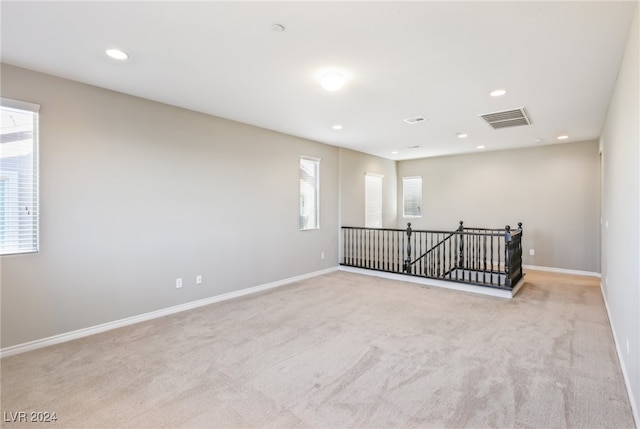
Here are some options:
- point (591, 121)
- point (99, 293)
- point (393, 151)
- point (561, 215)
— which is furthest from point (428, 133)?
point (99, 293)

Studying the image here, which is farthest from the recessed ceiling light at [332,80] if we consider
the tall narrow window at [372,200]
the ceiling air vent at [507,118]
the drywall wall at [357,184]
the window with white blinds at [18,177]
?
the tall narrow window at [372,200]

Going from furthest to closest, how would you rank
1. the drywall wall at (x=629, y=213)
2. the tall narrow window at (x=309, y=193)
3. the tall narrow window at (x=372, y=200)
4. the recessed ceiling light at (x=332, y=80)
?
the tall narrow window at (x=372, y=200), the tall narrow window at (x=309, y=193), the recessed ceiling light at (x=332, y=80), the drywall wall at (x=629, y=213)

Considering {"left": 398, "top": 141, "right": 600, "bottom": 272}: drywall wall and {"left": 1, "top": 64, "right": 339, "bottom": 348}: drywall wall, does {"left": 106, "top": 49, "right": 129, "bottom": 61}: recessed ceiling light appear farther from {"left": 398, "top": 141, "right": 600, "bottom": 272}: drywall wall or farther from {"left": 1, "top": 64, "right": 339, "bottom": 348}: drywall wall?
{"left": 398, "top": 141, "right": 600, "bottom": 272}: drywall wall

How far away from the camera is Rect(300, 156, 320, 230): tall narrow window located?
611 cm

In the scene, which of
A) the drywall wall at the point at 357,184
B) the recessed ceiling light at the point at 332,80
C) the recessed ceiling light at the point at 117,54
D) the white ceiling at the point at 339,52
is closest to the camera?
the white ceiling at the point at 339,52

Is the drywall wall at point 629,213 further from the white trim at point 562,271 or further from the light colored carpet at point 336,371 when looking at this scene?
the white trim at point 562,271

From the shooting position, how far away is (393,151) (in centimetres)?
739

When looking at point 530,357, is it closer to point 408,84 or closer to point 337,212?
point 408,84

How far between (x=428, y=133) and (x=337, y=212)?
2.45m

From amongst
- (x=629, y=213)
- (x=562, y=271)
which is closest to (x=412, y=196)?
(x=562, y=271)

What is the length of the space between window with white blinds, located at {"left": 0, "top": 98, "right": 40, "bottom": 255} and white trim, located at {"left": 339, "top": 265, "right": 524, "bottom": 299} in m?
5.10

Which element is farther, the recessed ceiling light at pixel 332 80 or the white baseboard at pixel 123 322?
the recessed ceiling light at pixel 332 80

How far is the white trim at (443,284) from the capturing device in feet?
16.0

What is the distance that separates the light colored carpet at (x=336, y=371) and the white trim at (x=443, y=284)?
0.68 metres
